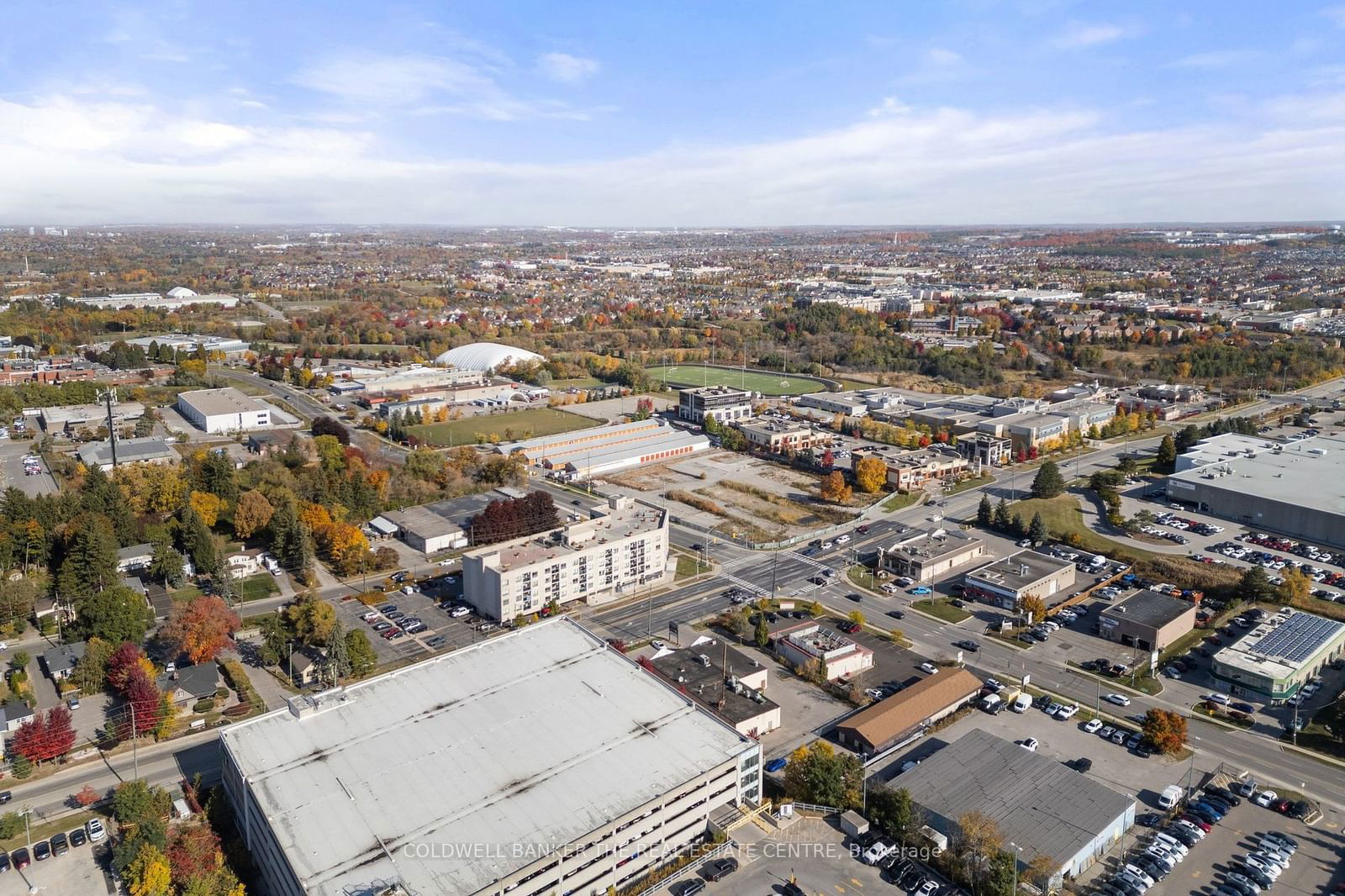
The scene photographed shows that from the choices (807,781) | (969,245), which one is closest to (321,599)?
(807,781)

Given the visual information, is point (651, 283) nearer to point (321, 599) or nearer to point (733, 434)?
point (733, 434)

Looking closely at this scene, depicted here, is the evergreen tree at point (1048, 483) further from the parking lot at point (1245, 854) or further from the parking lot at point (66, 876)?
the parking lot at point (66, 876)

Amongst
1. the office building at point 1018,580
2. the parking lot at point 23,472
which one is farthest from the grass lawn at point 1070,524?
the parking lot at point 23,472

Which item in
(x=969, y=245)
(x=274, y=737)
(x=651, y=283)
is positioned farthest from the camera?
(x=969, y=245)

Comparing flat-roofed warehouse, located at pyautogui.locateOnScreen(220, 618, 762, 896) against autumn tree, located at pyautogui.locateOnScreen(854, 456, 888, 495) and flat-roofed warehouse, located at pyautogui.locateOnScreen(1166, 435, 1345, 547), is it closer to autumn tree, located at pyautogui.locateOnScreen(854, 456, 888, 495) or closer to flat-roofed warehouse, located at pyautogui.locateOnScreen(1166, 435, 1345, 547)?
autumn tree, located at pyautogui.locateOnScreen(854, 456, 888, 495)

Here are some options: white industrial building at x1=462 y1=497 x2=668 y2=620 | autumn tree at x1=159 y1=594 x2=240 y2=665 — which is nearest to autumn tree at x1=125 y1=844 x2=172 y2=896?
autumn tree at x1=159 y1=594 x2=240 y2=665

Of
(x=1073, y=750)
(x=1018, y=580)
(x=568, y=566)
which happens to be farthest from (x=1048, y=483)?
(x=568, y=566)
